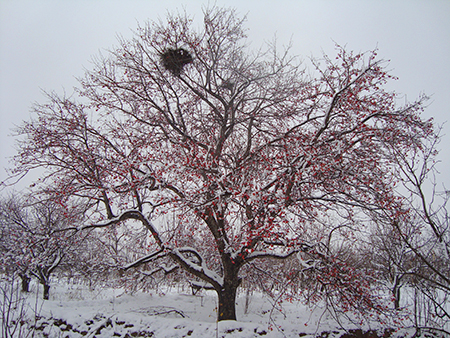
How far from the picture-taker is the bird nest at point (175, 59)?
23.6ft

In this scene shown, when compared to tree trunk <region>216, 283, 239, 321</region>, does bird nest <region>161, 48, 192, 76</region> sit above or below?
above

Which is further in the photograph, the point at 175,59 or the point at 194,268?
the point at 175,59

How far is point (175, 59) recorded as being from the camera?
23.8ft

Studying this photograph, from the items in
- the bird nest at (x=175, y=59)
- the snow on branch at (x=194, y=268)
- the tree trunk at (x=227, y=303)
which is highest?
the bird nest at (x=175, y=59)

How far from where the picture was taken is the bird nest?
7188 mm

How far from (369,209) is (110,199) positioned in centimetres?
652

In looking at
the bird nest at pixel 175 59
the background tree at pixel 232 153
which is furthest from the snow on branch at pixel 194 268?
the bird nest at pixel 175 59

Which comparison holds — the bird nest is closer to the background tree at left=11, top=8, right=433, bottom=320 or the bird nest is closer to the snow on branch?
the background tree at left=11, top=8, right=433, bottom=320

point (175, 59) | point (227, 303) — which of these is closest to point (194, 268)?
point (227, 303)

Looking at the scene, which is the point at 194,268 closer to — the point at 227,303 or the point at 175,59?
the point at 227,303

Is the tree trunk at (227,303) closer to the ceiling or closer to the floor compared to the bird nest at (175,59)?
closer to the floor

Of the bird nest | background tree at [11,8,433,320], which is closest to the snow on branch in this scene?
background tree at [11,8,433,320]

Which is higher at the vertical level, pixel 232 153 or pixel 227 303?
pixel 232 153

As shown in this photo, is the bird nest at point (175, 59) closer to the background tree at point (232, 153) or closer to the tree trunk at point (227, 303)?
the background tree at point (232, 153)
